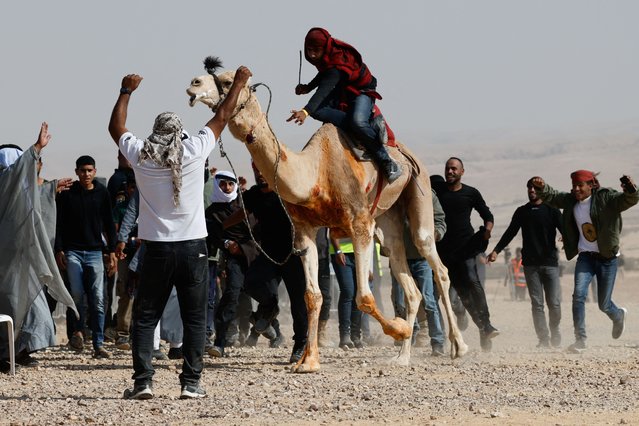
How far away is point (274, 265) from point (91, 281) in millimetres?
1863

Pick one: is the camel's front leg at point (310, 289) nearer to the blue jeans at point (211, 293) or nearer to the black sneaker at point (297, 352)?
the black sneaker at point (297, 352)

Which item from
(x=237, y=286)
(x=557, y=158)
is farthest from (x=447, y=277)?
(x=557, y=158)

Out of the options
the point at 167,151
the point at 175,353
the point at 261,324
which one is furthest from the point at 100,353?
the point at 167,151

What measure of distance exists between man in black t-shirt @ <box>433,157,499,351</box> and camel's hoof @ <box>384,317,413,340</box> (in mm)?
2755

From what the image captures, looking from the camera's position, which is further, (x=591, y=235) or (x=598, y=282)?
(x=598, y=282)

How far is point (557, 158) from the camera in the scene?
115 meters

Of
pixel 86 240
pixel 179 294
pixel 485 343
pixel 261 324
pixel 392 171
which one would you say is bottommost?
pixel 485 343

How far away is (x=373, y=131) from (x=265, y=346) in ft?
15.4

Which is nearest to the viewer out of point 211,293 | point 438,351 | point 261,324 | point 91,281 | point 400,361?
point 400,361

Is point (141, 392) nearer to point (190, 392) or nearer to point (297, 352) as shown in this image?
point (190, 392)

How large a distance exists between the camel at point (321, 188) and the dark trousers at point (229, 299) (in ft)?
5.75

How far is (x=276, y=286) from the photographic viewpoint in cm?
1425

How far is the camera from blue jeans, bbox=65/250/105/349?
1432 centimetres

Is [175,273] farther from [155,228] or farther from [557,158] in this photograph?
[557,158]
